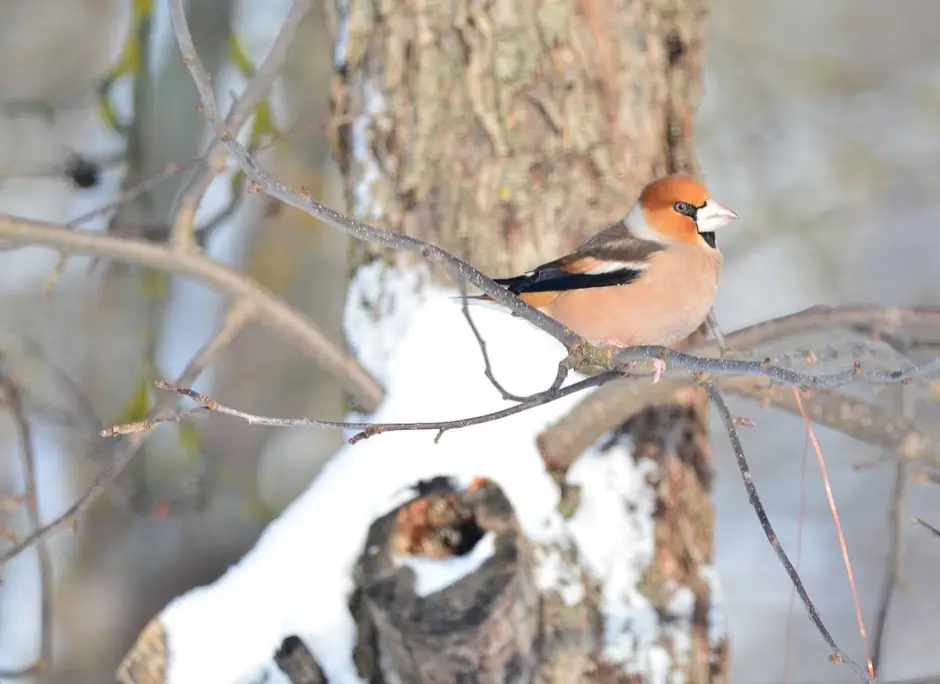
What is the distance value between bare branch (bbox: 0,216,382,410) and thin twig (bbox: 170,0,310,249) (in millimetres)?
51

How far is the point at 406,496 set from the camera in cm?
206

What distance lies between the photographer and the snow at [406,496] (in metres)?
2.10

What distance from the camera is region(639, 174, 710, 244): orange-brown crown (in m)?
2.21

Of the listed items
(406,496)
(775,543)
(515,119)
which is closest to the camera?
(775,543)

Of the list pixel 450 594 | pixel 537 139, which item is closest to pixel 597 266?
pixel 537 139

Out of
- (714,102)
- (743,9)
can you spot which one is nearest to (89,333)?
(714,102)

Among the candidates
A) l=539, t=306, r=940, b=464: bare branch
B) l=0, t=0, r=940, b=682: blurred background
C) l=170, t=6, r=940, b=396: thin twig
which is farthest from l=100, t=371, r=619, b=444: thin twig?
l=0, t=0, r=940, b=682: blurred background

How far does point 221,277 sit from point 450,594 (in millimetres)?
865

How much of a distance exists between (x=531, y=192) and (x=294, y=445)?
2.26m

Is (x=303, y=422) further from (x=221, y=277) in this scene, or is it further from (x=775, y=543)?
(x=221, y=277)

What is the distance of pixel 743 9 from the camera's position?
6469mm

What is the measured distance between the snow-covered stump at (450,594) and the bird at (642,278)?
0.42 m

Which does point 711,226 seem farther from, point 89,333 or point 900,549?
point 89,333

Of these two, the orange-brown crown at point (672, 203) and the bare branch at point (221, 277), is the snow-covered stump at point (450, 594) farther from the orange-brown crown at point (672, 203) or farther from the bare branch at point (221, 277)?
the orange-brown crown at point (672, 203)
